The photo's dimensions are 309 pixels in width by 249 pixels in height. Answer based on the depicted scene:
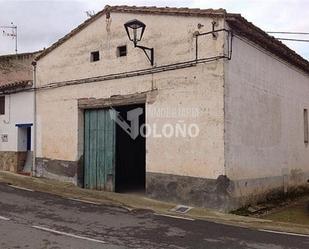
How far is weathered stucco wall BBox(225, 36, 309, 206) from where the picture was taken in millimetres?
12062

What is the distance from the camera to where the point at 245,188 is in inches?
489

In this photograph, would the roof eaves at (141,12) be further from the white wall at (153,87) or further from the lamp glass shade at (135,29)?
the lamp glass shade at (135,29)

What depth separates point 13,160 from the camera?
18422 millimetres

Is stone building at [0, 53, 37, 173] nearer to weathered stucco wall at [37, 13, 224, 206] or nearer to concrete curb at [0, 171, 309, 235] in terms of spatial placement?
weathered stucco wall at [37, 13, 224, 206]

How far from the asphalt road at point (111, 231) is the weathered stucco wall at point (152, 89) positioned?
7.71 feet

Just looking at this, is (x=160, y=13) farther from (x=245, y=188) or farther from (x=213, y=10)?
(x=245, y=188)

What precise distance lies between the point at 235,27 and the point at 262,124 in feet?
10.5

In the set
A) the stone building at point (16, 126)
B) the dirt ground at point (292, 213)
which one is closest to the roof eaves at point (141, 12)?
the stone building at point (16, 126)

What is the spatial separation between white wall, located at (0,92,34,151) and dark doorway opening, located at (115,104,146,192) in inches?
156

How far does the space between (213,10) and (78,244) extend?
7244mm

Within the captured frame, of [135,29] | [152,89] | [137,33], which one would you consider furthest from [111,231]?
[137,33]

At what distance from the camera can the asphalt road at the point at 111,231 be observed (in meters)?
7.59

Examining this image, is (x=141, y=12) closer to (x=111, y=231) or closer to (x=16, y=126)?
(x=111, y=231)

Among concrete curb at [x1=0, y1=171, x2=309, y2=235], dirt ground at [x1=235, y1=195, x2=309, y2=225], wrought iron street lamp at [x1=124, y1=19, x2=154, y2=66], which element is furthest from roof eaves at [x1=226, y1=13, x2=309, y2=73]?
concrete curb at [x1=0, y1=171, x2=309, y2=235]
